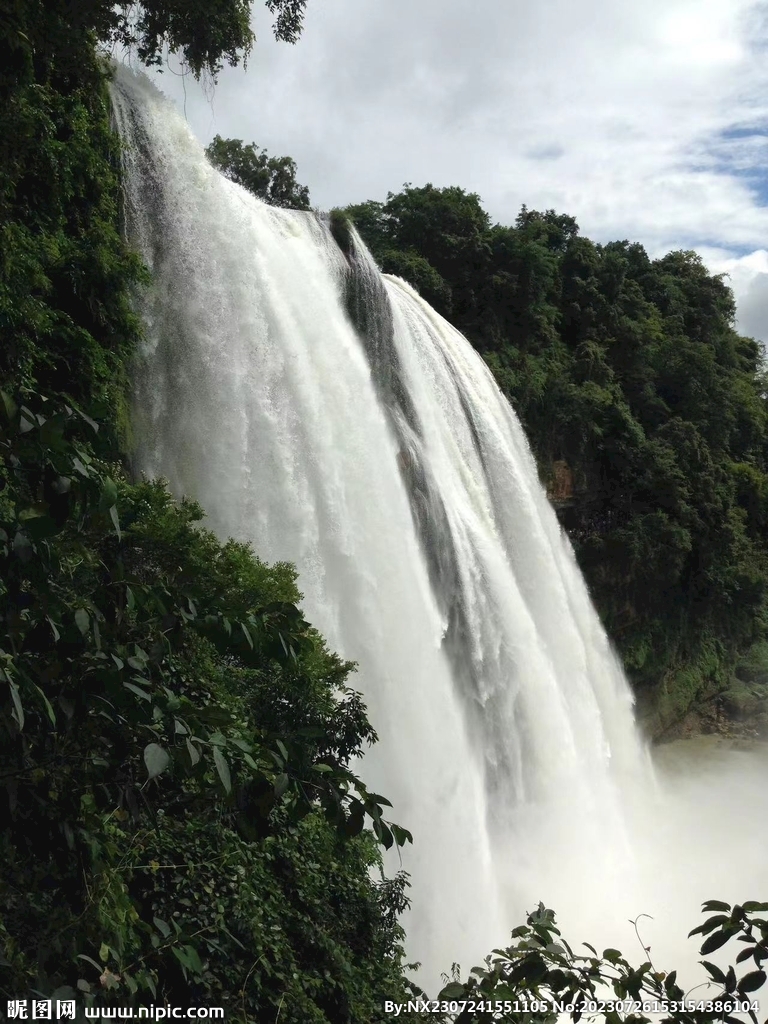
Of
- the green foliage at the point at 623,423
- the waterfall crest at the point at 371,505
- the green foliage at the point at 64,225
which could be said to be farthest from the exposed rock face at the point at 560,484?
the green foliage at the point at 64,225

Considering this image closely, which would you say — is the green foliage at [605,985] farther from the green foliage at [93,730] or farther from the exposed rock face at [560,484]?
the exposed rock face at [560,484]

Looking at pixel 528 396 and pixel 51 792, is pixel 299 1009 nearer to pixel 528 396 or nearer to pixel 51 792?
pixel 51 792

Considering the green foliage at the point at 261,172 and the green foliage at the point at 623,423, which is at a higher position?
the green foliage at the point at 261,172

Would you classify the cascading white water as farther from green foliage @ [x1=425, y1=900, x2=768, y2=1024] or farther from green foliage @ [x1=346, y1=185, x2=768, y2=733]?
green foliage @ [x1=425, y1=900, x2=768, y2=1024]

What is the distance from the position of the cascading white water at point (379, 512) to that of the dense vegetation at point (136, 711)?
3.02 ft

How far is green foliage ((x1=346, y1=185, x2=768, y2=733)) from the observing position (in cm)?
2384

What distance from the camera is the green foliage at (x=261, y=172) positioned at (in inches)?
1020

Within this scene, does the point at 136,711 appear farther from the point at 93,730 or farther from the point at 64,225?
the point at 64,225

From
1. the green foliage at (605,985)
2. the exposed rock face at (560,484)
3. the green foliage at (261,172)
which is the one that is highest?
the green foliage at (261,172)

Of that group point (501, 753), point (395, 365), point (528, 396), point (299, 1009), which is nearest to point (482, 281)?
point (528, 396)

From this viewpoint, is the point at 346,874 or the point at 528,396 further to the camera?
the point at 528,396

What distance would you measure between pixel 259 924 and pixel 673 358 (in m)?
25.0

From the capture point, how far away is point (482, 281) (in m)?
25.0

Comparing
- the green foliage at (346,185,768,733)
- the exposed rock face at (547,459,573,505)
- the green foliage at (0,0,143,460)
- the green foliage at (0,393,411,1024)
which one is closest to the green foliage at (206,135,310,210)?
the green foliage at (346,185,768,733)
